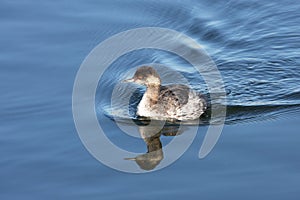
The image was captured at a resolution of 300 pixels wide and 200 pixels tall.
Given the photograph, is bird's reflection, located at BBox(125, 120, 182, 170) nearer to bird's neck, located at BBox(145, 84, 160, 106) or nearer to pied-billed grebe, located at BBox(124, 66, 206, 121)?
pied-billed grebe, located at BBox(124, 66, 206, 121)

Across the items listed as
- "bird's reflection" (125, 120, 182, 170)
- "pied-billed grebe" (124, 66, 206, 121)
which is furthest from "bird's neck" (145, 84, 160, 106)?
"bird's reflection" (125, 120, 182, 170)

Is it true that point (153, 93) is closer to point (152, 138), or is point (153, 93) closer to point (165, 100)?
point (165, 100)

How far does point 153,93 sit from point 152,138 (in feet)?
4.26

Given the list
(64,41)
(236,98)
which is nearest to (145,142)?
(236,98)

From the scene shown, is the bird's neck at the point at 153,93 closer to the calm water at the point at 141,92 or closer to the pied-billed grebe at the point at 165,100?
the pied-billed grebe at the point at 165,100

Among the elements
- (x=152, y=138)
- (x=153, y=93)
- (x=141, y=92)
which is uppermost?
(x=141, y=92)

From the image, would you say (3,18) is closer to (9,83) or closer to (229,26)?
(9,83)

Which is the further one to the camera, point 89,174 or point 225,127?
point 225,127

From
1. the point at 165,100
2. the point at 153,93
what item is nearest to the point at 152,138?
the point at 165,100

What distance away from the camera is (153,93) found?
44.7ft

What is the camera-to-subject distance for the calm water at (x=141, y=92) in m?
10.7

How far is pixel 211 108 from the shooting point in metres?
13.6

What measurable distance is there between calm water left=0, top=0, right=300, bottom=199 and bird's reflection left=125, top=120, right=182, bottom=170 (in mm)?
170

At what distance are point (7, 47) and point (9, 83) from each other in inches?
61.5
